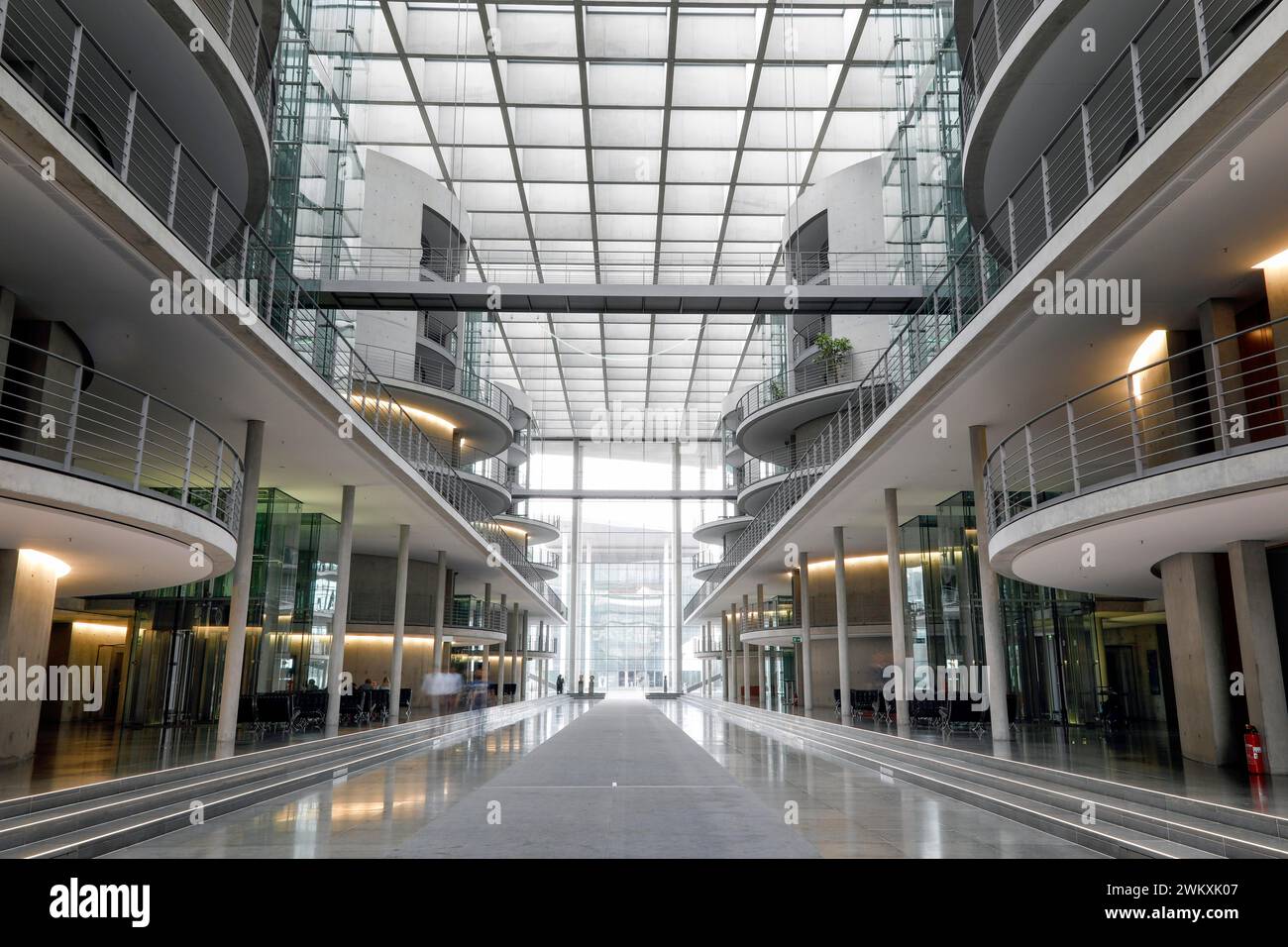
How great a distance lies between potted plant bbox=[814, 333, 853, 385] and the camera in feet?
83.1

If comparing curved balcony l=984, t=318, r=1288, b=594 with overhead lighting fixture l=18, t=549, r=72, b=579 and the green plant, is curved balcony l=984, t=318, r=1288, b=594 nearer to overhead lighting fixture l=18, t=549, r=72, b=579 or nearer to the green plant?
overhead lighting fixture l=18, t=549, r=72, b=579

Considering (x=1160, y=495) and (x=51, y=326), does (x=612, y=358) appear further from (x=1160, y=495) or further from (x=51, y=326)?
(x=1160, y=495)

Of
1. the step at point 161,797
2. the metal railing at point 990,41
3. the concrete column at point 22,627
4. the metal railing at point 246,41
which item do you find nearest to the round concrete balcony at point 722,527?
the metal railing at point 990,41

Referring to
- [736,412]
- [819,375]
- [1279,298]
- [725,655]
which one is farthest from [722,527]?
[1279,298]

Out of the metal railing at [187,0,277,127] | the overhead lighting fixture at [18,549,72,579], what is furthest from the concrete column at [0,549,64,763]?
the metal railing at [187,0,277,127]

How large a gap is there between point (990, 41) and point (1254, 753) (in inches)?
386

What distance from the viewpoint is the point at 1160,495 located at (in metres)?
7.88

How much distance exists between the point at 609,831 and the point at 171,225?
712 centimetres

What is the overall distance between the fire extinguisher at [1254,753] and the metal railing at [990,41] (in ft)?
26.8

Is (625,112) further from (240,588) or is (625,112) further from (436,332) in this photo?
(240,588)

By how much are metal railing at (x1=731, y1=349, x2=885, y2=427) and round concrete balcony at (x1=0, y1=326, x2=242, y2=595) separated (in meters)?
16.7

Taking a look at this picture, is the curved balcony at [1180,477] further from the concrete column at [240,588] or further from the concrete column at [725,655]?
the concrete column at [725,655]

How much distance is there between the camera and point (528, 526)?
40.6 metres

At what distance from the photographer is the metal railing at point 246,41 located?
460 inches
